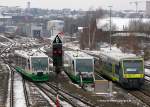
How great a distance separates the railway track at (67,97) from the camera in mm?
28436

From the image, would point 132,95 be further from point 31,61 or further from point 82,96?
point 31,61

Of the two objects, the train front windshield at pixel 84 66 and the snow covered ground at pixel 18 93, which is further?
the train front windshield at pixel 84 66

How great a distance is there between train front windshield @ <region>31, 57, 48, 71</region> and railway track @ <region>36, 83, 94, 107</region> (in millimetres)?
2086

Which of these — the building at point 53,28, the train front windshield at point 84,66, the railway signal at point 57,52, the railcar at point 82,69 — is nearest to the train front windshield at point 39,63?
the railcar at point 82,69

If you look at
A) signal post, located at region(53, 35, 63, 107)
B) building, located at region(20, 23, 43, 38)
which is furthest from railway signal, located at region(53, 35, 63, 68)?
building, located at region(20, 23, 43, 38)

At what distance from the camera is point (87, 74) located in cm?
3972

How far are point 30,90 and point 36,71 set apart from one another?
516 centimetres

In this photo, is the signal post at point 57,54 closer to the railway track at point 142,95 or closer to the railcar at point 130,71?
the railcar at point 130,71

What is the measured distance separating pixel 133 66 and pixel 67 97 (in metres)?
6.60

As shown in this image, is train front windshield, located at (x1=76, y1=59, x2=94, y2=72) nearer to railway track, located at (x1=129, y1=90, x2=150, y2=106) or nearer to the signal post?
railway track, located at (x1=129, y1=90, x2=150, y2=106)

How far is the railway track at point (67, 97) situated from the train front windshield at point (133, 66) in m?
4.98

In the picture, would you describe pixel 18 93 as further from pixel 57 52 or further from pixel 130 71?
pixel 57 52

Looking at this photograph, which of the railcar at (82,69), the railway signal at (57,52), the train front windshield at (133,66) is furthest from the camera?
the railway signal at (57,52)

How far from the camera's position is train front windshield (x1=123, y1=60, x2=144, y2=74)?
35.7 m
